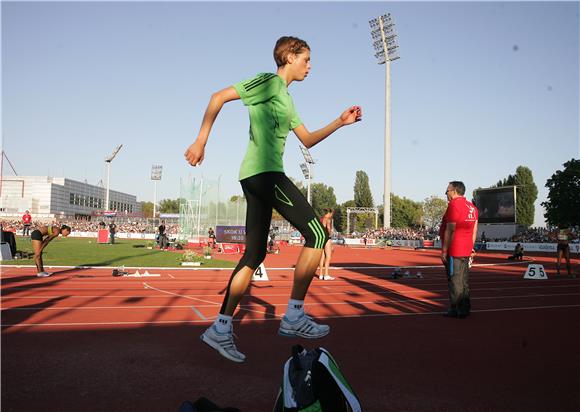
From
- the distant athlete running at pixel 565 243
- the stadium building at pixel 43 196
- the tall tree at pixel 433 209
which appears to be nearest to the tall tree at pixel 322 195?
the tall tree at pixel 433 209

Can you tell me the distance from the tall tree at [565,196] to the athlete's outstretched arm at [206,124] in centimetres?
4403

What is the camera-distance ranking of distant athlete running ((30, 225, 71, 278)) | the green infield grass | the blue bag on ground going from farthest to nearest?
1. the green infield grass
2. distant athlete running ((30, 225, 71, 278))
3. the blue bag on ground

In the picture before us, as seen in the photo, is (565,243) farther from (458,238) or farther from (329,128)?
(329,128)

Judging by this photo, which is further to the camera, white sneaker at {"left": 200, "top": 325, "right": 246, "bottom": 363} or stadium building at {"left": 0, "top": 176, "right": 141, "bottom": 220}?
stadium building at {"left": 0, "top": 176, "right": 141, "bottom": 220}

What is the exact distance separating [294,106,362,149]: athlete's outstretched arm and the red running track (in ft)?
5.81

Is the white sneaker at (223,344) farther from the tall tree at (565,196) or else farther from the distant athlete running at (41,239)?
the tall tree at (565,196)

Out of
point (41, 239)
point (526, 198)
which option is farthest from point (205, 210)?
point (526, 198)

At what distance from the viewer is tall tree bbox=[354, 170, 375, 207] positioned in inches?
4252

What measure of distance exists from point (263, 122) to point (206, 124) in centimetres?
40

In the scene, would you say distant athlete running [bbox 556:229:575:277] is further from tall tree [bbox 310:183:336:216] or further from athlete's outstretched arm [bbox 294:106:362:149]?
tall tree [bbox 310:183:336:216]

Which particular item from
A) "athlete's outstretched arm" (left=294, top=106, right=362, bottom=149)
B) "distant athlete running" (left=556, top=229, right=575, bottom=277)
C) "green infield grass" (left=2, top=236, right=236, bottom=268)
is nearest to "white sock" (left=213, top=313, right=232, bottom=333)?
"athlete's outstretched arm" (left=294, top=106, right=362, bottom=149)

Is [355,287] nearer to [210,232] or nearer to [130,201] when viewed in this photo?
[210,232]

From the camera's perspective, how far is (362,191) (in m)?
108

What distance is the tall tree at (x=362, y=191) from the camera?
108 m
